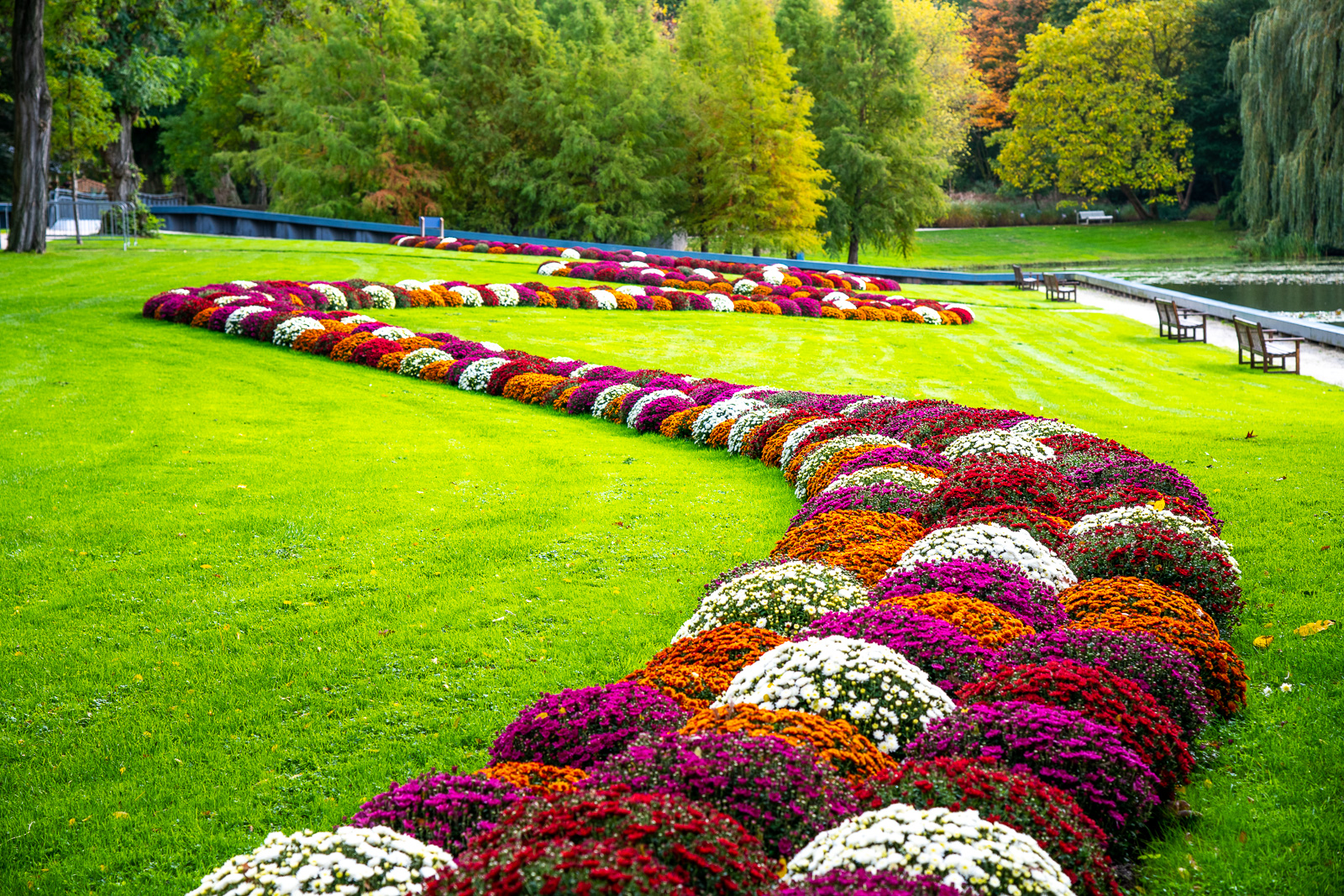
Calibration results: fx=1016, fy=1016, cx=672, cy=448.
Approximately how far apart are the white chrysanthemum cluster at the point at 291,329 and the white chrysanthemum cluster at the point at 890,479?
10.5 m

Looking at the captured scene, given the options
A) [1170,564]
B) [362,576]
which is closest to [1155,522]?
[1170,564]

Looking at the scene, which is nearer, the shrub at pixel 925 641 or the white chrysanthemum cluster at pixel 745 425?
the shrub at pixel 925 641

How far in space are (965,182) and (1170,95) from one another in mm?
15170

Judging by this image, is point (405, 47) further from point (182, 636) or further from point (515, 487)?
point (182, 636)

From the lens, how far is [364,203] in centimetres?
3688

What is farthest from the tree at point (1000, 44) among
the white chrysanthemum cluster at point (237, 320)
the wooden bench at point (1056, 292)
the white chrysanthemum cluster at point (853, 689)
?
the white chrysanthemum cluster at point (853, 689)

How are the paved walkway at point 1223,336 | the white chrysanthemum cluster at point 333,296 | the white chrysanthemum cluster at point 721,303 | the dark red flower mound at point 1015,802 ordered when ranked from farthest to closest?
the white chrysanthemum cluster at point 721,303
the white chrysanthemum cluster at point 333,296
the paved walkway at point 1223,336
the dark red flower mound at point 1015,802

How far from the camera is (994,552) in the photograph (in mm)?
5543

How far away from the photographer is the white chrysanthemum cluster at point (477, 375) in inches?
535

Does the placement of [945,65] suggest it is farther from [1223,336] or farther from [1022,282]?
[1223,336]

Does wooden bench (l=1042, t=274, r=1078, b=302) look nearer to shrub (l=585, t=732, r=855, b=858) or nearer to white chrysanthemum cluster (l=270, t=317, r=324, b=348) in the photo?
white chrysanthemum cluster (l=270, t=317, r=324, b=348)

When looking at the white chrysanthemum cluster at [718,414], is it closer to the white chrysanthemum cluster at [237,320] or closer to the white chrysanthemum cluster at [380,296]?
the white chrysanthemum cluster at [237,320]

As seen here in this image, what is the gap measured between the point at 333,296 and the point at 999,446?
1357 cm

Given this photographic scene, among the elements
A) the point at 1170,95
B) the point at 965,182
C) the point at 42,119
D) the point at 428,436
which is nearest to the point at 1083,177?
the point at 1170,95
